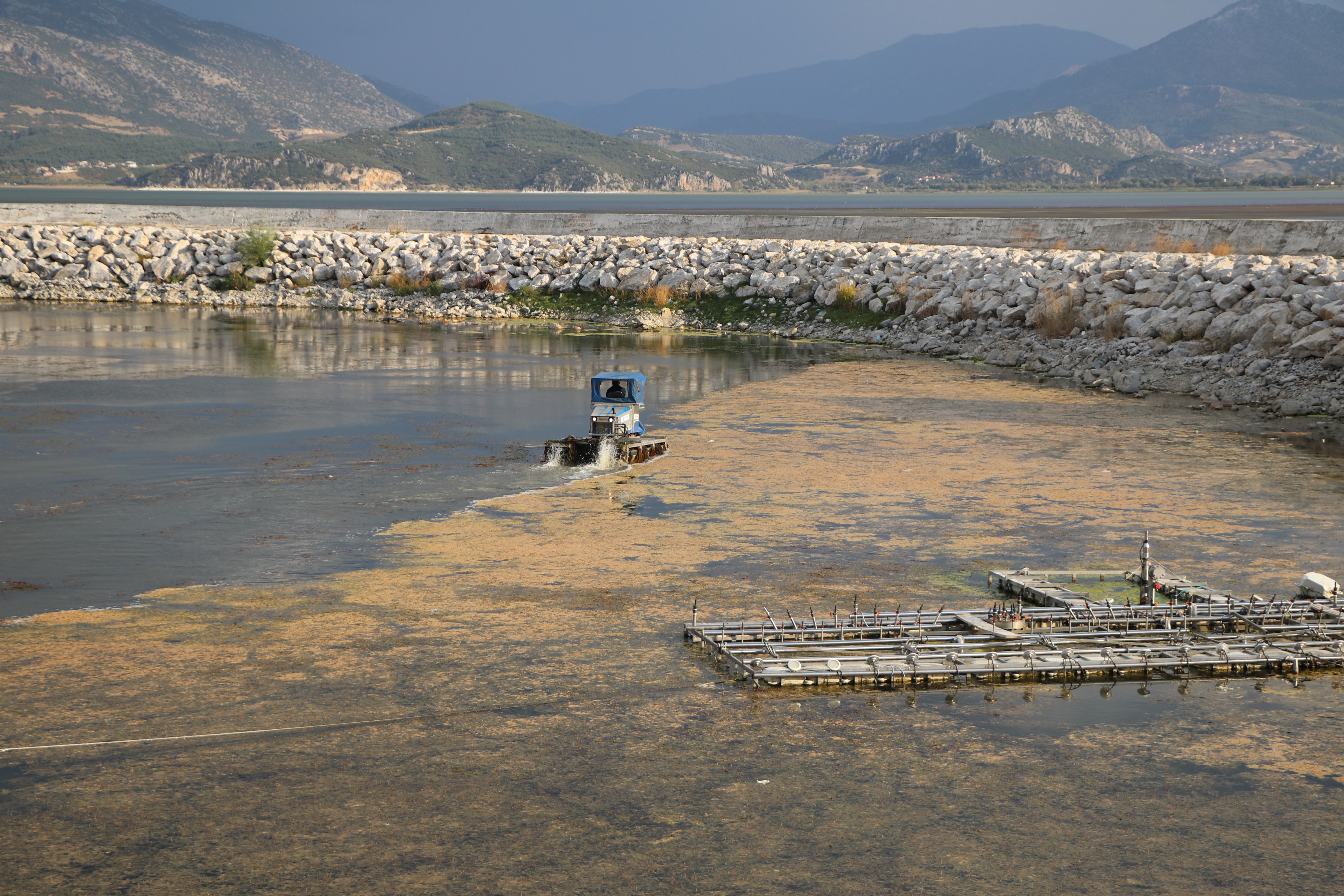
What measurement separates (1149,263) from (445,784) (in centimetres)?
A: 3464

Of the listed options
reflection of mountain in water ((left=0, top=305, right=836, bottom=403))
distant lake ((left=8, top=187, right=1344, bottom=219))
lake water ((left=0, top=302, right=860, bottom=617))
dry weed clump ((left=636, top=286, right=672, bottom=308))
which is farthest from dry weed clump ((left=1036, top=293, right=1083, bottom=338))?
distant lake ((left=8, top=187, right=1344, bottom=219))

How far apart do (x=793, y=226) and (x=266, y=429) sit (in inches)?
1467

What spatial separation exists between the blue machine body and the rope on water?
37.6 feet

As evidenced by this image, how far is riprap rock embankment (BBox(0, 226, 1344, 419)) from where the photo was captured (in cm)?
3162

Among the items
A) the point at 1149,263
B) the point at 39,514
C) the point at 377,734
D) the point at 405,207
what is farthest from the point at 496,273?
the point at 405,207

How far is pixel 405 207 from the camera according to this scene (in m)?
115

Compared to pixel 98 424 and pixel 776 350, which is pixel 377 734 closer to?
pixel 98 424

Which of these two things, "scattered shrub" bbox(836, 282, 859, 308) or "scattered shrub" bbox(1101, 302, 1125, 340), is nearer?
"scattered shrub" bbox(1101, 302, 1125, 340)

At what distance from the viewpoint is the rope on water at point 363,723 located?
32.7ft

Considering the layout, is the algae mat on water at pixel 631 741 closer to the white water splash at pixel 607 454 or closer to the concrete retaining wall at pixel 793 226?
the white water splash at pixel 607 454

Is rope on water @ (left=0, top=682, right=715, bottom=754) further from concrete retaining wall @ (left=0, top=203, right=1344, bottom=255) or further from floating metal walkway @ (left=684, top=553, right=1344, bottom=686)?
concrete retaining wall @ (left=0, top=203, right=1344, bottom=255)

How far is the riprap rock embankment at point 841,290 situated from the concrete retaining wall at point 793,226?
1649 mm

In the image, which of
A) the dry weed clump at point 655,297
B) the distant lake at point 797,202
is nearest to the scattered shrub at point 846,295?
the dry weed clump at point 655,297

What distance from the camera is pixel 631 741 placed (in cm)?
1027
